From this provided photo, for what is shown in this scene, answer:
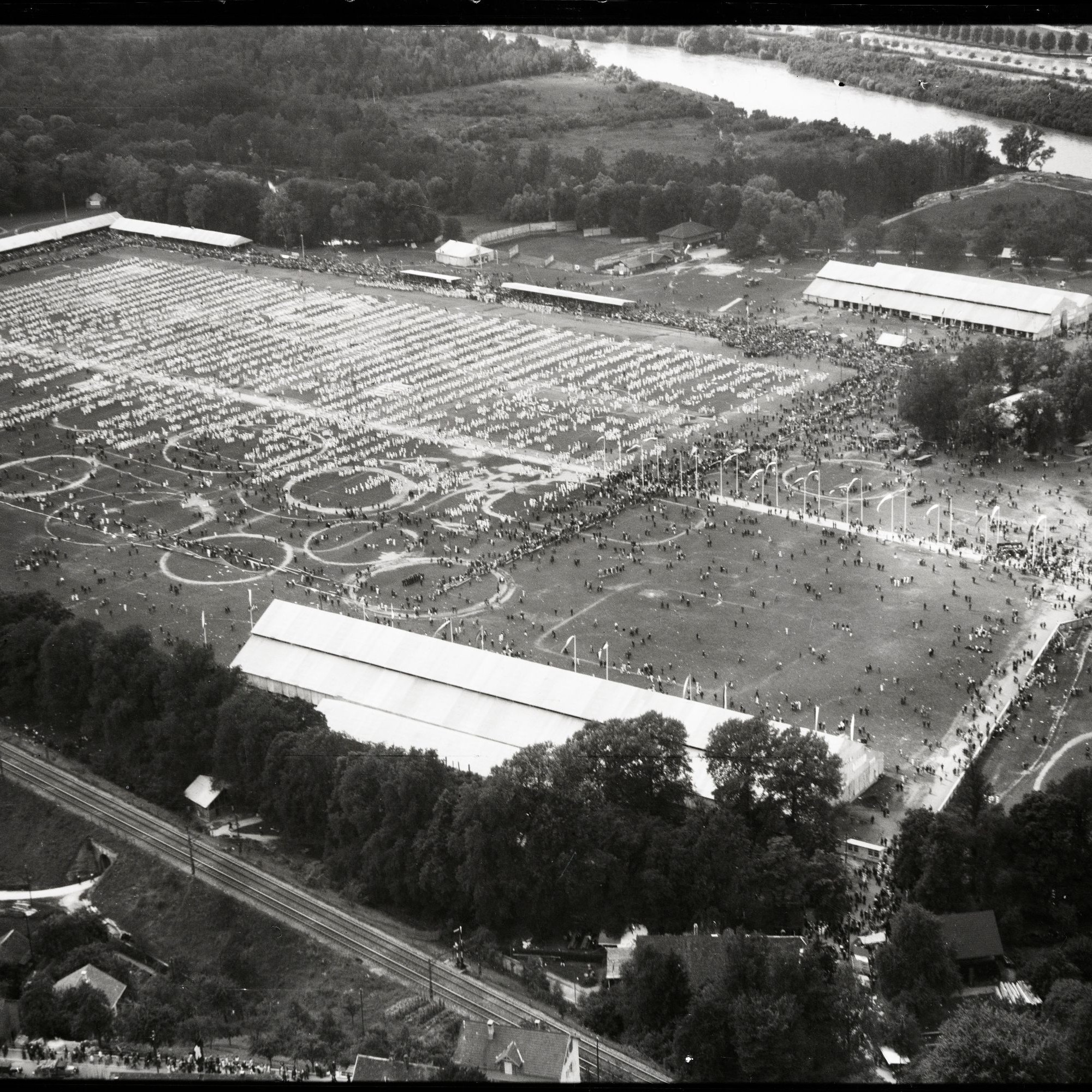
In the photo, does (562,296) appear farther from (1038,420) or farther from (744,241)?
(1038,420)

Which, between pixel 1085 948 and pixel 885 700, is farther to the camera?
pixel 885 700

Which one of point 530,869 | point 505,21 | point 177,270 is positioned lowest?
point 177,270

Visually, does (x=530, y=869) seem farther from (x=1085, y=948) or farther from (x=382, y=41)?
(x=382, y=41)

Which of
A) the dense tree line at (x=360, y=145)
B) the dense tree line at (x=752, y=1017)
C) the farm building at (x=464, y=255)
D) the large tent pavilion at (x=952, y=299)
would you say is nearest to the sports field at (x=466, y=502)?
the farm building at (x=464, y=255)

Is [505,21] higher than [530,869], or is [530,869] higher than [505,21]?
[505,21]

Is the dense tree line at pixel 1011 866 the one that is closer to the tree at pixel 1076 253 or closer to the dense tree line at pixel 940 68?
the tree at pixel 1076 253

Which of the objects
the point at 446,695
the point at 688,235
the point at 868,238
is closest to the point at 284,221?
the point at 688,235

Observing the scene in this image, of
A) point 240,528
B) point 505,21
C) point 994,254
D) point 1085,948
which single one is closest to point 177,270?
point 240,528

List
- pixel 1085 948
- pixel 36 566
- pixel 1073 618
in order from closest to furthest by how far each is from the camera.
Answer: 1. pixel 1085 948
2. pixel 1073 618
3. pixel 36 566
